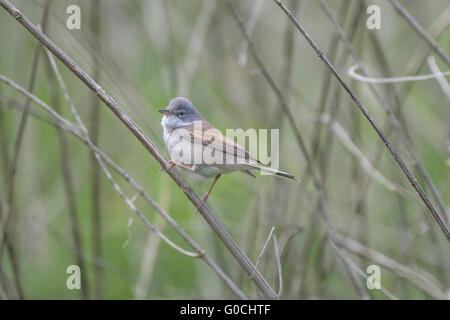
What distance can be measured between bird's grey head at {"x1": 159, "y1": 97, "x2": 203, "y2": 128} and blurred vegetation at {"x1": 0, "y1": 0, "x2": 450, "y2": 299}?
0.55ft

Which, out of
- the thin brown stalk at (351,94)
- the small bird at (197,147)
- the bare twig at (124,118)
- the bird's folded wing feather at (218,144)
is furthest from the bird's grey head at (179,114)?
the thin brown stalk at (351,94)

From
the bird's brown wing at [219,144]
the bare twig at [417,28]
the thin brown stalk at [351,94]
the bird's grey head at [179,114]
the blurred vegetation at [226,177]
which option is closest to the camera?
the thin brown stalk at [351,94]

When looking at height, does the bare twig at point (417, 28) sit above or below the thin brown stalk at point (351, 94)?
above

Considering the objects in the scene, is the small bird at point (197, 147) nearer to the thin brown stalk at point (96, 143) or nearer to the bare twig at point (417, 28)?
the thin brown stalk at point (96, 143)

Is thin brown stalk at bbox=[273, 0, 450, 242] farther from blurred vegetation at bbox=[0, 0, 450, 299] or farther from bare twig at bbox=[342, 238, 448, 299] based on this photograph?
blurred vegetation at bbox=[0, 0, 450, 299]

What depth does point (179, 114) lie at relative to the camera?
2971 mm

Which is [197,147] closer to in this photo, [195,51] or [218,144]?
[218,144]

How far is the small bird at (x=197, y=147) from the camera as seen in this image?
2.62 m

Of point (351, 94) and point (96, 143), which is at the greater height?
point (96, 143)

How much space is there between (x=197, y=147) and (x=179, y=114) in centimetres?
25

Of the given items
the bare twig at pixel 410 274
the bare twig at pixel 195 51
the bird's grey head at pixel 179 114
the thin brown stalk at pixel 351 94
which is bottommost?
the bare twig at pixel 410 274

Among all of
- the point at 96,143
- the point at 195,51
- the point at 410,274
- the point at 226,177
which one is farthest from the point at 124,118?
the point at 226,177
